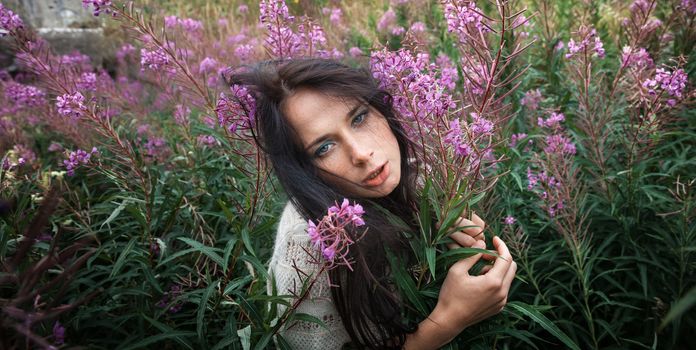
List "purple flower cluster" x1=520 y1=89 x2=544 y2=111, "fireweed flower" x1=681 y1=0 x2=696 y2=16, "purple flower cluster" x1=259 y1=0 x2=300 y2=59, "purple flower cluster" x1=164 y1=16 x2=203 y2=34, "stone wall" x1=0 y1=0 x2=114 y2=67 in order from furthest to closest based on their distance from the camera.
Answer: "stone wall" x1=0 y1=0 x2=114 y2=67
"purple flower cluster" x1=164 y1=16 x2=203 y2=34
"purple flower cluster" x1=520 y1=89 x2=544 y2=111
"fireweed flower" x1=681 y1=0 x2=696 y2=16
"purple flower cluster" x1=259 y1=0 x2=300 y2=59

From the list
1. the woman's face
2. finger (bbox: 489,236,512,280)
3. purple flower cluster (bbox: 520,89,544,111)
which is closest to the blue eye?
the woman's face

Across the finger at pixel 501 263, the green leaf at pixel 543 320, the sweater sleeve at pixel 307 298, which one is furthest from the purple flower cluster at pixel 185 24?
the green leaf at pixel 543 320

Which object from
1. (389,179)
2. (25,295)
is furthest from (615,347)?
(25,295)

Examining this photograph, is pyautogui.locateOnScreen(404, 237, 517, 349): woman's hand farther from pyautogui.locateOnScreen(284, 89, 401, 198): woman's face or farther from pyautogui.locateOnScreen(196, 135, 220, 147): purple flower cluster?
pyautogui.locateOnScreen(196, 135, 220, 147): purple flower cluster

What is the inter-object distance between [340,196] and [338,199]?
0.01 metres

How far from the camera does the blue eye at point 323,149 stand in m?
1.47

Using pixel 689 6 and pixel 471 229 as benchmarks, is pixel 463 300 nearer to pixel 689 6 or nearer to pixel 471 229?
pixel 471 229

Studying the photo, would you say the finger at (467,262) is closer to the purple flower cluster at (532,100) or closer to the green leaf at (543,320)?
the green leaf at (543,320)

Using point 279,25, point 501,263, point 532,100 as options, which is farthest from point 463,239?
point 532,100

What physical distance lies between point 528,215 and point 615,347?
68 centimetres

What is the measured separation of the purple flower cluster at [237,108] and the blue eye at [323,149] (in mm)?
219

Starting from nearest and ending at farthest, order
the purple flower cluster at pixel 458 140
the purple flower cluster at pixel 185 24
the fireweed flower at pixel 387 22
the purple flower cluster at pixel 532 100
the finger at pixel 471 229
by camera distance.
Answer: the purple flower cluster at pixel 458 140 < the finger at pixel 471 229 < the purple flower cluster at pixel 532 100 < the purple flower cluster at pixel 185 24 < the fireweed flower at pixel 387 22

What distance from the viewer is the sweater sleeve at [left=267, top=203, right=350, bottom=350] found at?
4.82 feet

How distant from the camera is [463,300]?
1.38 metres
